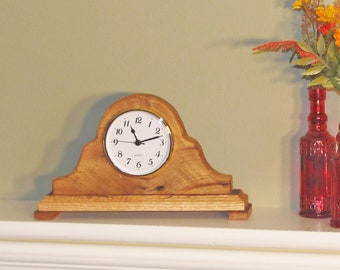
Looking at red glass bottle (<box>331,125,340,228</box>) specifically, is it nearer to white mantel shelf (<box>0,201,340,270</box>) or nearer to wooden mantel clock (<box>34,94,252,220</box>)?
white mantel shelf (<box>0,201,340,270</box>)

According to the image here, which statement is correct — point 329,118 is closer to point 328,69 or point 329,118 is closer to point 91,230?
point 328,69

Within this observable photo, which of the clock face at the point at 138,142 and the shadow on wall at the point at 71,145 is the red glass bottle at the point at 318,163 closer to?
the clock face at the point at 138,142

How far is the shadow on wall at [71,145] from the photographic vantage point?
4.69ft

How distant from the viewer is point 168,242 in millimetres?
1191

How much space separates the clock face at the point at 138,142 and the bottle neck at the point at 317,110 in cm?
25

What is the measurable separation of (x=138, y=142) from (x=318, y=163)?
0.32m

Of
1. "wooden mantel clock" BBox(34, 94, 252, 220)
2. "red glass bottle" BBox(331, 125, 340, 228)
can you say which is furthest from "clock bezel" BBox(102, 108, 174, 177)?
"red glass bottle" BBox(331, 125, 340, 228)

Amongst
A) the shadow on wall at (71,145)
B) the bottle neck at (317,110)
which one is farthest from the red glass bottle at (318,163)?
the shadow on wall at (71,145)

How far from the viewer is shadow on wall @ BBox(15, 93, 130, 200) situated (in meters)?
1.43

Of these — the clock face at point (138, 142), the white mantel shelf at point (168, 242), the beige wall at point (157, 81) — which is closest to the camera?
the white mantel shelf at point (168, 242)

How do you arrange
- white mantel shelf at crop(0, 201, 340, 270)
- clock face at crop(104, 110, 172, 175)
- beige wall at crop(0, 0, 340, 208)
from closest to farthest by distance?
white mantel shelf at crop(0, 201, 340, 270)
clock face at crop(104, 110, 172, 175)
beige wall at crop(0, 0, 340, 208)

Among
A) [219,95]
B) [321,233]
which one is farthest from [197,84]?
[321,233]

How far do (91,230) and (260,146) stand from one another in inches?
14.5

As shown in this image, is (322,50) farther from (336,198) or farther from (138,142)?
(138,142)
